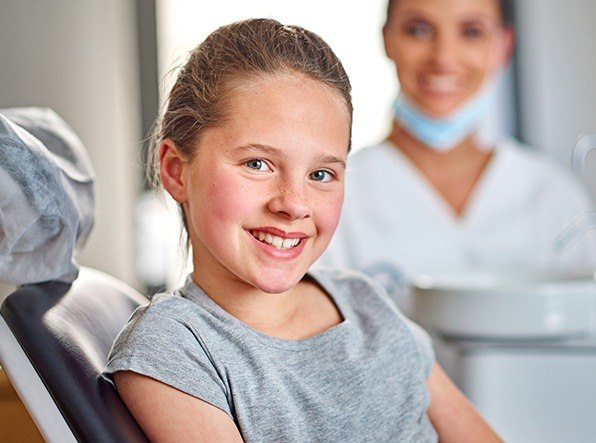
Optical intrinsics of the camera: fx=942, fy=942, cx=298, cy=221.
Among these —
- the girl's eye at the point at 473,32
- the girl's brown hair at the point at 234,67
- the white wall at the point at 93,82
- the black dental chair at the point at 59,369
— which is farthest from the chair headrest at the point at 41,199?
the girl's eye at the point at 473,32

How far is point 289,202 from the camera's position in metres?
1.03

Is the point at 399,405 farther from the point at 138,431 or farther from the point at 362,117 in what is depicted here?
the point at 362,117

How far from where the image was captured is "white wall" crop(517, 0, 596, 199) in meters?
3.22

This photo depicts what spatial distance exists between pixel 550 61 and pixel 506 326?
5.19ft

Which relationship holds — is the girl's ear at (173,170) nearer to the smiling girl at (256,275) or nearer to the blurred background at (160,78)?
the smiling girl at (256,275)

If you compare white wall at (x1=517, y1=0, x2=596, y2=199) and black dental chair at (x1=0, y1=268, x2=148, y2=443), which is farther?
white wall at (x1=517, y1=0, x2=596, y2=199)

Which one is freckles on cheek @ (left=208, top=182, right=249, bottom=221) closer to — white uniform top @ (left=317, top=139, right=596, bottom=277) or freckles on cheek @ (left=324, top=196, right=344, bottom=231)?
freckles on cheek @ (left=324, top=196, right=344, bottom=231)

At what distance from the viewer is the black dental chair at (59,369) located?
37.4 inches

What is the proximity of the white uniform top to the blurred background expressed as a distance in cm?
26

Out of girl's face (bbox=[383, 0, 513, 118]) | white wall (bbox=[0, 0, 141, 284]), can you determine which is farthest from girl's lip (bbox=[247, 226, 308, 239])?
girl's face (bbox=[383, 0, 513, 118])

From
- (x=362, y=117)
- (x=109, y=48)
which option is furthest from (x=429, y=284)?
(x=109, y=48)

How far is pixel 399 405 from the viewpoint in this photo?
114cm

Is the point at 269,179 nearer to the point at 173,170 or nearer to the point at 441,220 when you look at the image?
the point at 173,170

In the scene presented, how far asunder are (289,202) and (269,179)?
3 cm
